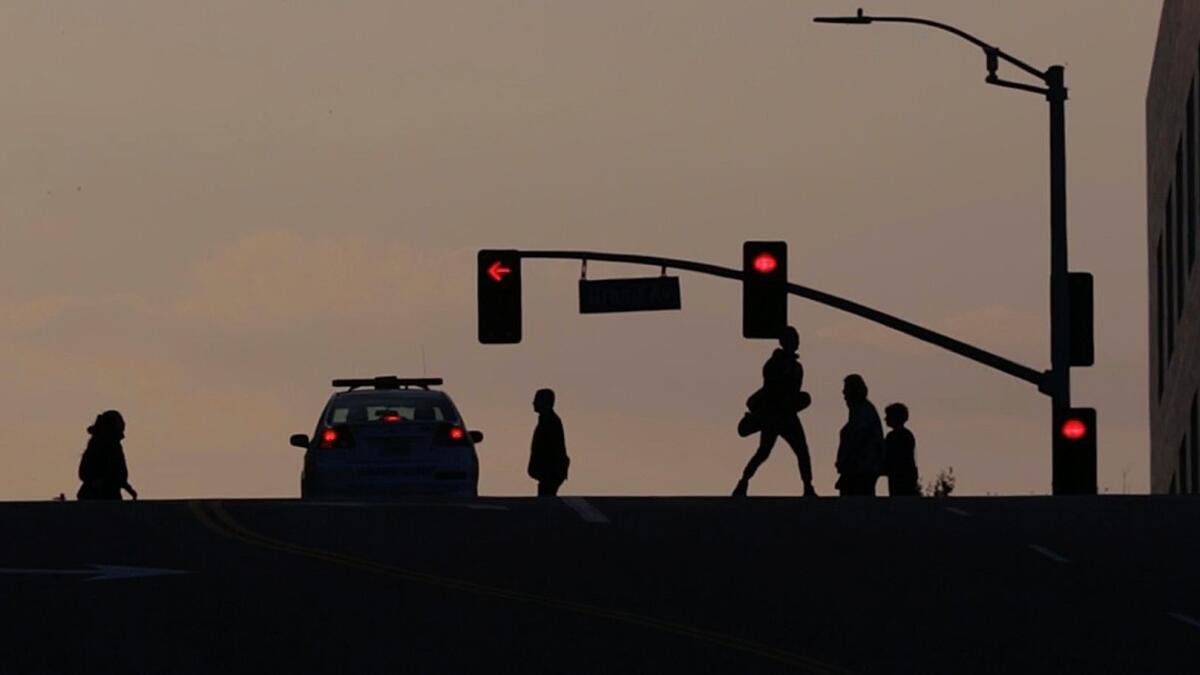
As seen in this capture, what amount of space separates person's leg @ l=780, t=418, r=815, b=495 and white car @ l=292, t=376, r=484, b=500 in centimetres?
327

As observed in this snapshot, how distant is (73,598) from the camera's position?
21094 mm

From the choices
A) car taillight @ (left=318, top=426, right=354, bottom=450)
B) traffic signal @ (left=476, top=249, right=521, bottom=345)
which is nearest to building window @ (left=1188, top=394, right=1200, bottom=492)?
traffic signal @ (left=476, top=249, right=521, bottom=345)

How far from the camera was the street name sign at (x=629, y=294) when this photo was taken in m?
47.1

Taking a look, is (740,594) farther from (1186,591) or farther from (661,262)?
(661,262)

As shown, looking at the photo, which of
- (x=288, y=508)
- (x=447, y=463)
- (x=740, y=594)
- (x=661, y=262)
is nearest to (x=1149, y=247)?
(x=661, y=262)

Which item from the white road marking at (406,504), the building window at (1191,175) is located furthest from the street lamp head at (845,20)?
the building window at (1191,175)

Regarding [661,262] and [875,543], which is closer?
[875,543]

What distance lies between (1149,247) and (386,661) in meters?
57.2

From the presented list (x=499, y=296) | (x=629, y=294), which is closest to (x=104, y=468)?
(x=499, y=296)

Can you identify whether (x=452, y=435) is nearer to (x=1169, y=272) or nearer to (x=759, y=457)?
(x=759, y=457)

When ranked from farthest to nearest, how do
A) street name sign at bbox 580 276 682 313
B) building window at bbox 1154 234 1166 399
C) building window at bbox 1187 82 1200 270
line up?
1. building window at bbox 1154 234 1166 399
2. building window at bbox 1187 82 1200 270
3. street name sign at bbox 580 276 682 313

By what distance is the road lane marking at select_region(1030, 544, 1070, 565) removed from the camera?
24.1 m

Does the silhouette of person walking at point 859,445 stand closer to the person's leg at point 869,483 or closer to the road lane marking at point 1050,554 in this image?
the person's leg at point 869,483

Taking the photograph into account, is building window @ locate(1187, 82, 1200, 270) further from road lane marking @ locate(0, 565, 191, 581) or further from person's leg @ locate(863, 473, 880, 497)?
road lane marking @ locate(0, 565, 191, 581)
